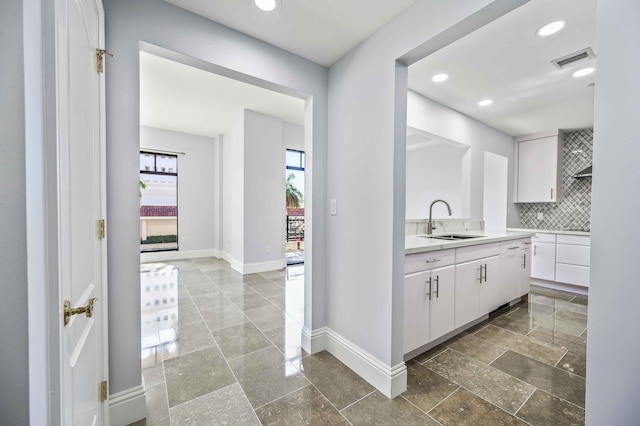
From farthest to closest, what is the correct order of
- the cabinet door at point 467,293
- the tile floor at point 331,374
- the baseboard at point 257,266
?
1. the baseboard at point 257,266
2. the cabinet door at point 467,293
3. the tile floor at point 331,374

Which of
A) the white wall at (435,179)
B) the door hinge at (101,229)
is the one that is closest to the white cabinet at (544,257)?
the white wall at (435,179)

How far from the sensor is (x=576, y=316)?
→ 9.82 ft

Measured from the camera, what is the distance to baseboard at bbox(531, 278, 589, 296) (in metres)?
3.78

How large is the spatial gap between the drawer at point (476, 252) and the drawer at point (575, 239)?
201 cm

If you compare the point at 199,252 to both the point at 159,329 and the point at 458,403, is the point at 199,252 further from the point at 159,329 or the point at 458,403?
the point at 458,403

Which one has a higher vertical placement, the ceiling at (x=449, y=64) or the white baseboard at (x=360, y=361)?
the ceiling at (x=449, y=64)

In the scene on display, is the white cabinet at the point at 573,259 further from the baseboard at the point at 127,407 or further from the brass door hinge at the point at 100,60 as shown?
the brass door hinge at the point at 100,60

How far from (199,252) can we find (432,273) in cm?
565

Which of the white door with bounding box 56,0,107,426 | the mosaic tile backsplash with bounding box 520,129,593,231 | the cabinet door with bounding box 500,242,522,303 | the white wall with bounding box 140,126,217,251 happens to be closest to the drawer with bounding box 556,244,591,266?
the mosaic tile backsplash with bounding box 520,129,593,231

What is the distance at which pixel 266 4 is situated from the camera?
5.18 ft

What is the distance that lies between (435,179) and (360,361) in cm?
368

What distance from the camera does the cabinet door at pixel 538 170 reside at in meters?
4.35

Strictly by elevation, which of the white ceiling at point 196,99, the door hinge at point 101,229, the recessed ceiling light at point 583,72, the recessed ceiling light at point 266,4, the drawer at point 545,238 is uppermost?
the white ceiling at point 196,99

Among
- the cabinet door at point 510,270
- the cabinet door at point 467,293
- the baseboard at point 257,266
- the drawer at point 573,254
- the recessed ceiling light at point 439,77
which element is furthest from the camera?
the baseboard at point 257,266
